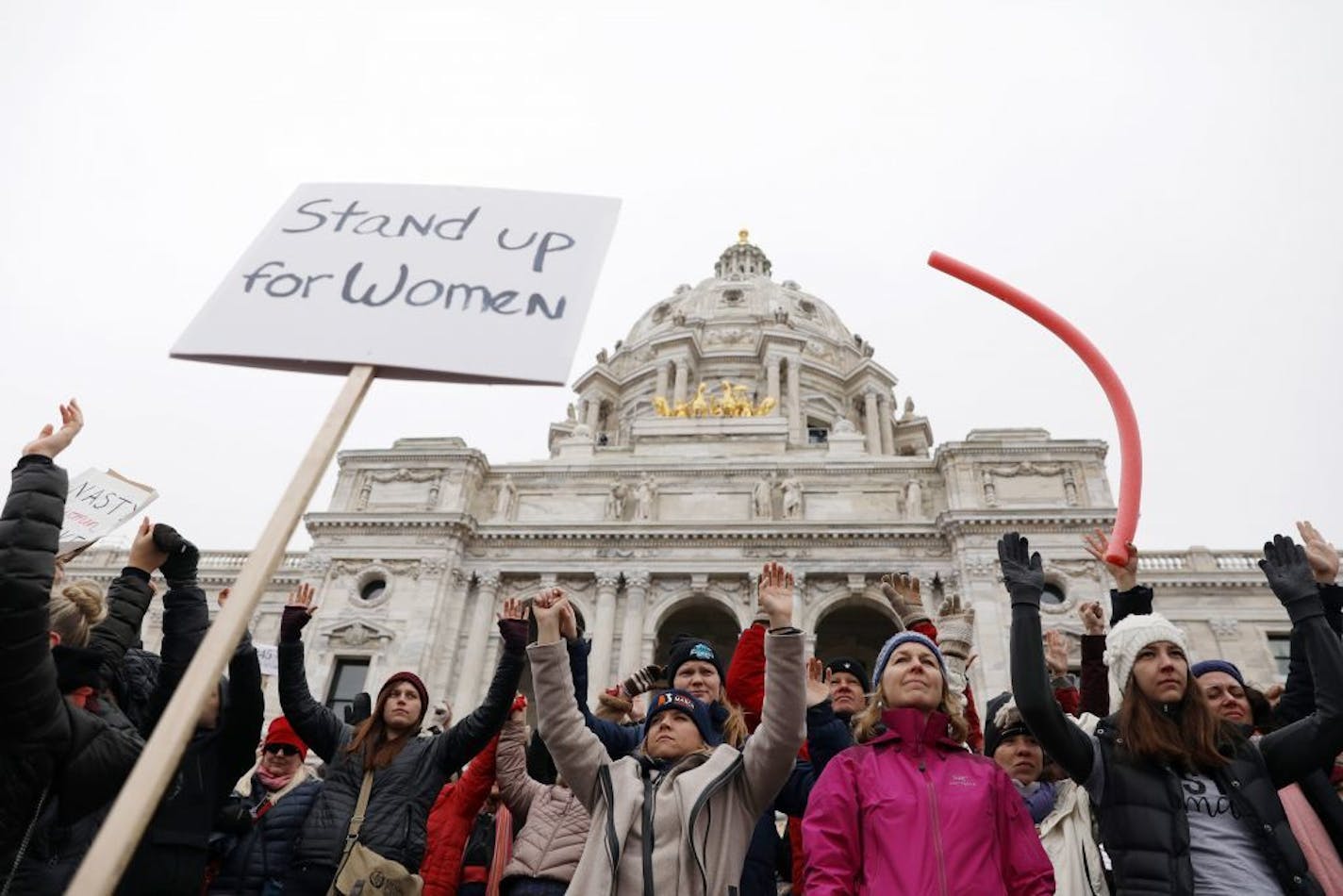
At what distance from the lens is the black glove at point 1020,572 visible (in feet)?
13.1

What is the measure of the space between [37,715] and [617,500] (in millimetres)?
25954

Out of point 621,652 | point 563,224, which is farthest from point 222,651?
point 621,652

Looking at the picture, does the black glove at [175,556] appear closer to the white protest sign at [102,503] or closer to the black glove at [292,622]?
the black glove at [292,622]

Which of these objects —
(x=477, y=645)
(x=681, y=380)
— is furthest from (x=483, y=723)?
(x=681, y=380)

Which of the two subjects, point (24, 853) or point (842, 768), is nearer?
point (24, 853)

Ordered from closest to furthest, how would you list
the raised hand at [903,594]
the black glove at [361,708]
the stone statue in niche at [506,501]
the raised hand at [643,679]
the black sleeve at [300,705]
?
the black sleeve at [300,705] < the black glove at [361,708] < the raised hand at [643,679] < the raised hand at [903,594] < the stone statue in niche at [506,501]

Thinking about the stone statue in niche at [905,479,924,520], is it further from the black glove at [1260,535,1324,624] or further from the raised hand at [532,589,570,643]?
the raised hand at [532,589,570,643]

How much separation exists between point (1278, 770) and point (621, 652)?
917 inches

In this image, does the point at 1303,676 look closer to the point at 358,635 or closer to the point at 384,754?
the point at 384,754

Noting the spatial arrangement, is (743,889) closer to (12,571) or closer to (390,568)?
(12,571)

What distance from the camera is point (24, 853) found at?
3.53 meters

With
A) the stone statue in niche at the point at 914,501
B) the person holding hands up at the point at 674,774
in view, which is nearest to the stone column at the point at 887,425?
the stone statue in niche at the point at 914,501

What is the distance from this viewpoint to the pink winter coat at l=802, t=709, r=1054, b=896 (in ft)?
11.5

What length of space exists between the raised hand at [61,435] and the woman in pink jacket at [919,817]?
3.61 metres
